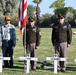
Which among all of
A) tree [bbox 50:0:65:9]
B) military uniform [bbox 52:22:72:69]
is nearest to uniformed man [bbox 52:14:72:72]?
military uniform [bbox 52:22:72:69]

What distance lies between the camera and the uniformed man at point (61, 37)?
12438 mm

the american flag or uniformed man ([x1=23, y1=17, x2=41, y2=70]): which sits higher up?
the american flag

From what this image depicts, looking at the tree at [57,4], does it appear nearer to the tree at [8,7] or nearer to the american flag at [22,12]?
the tree at [8,7]

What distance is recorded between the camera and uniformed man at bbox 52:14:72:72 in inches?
490

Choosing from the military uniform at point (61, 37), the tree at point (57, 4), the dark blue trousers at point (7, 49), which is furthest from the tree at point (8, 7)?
the military uniform at point (61, 37)

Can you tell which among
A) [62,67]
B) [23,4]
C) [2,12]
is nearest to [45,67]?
[62,67]

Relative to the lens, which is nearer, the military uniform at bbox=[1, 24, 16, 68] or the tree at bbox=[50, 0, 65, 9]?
the military uniform at bbox=[1, 24, 16, 68]

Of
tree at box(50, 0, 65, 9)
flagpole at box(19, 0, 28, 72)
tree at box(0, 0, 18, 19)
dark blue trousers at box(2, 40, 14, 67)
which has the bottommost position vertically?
dark blue trousers at box(2, 40, 14, 67)

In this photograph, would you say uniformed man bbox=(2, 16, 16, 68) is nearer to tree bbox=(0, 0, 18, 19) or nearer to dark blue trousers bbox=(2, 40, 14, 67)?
dark blue trousers bbox=(2, 40, 14, 67)

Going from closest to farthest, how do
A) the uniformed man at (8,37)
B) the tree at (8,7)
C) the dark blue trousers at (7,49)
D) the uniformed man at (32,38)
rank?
the uniformed man at (32,38), the uniformed man at (8,37), the dark blue trousers at (7,49), the tree at (8,7)

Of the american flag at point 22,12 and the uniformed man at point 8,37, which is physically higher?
the american flag at point 22,12

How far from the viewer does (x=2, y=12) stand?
8431 cm

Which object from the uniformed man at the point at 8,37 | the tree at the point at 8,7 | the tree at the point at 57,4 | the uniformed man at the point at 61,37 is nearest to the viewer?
the uniformed man at the point at 61,37

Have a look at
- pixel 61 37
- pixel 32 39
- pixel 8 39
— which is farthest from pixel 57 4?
pixel 61 37
